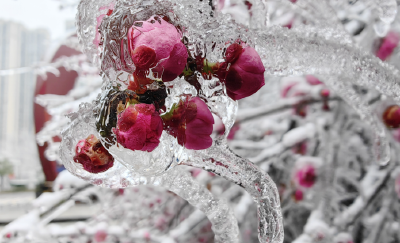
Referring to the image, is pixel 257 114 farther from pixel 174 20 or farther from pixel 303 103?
pixel 174 20

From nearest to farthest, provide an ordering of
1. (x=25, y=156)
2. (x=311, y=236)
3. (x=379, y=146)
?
(x=379, y=146)
(x=311, y=236)
(x=25, y=156)

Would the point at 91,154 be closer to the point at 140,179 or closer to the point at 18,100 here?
the point at 140,179

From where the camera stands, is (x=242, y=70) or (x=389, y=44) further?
(x=389, y=44)

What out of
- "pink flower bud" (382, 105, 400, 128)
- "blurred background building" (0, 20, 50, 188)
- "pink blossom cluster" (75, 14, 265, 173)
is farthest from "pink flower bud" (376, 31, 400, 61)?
"blurred background building" (0, 20, 50, 188)

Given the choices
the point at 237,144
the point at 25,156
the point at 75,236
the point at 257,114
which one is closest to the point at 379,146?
the point at 257,114

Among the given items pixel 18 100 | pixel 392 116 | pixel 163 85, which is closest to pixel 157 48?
pixel 163 85
